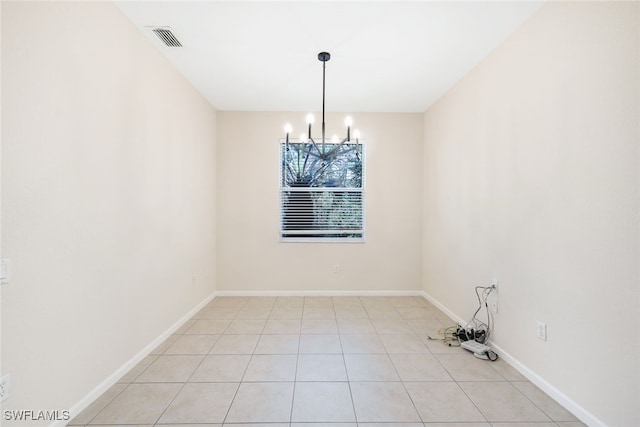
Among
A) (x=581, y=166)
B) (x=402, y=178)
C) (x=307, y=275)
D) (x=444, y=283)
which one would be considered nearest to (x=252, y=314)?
(x=307, y=275)

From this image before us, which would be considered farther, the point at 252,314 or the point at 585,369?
the point at 252,314

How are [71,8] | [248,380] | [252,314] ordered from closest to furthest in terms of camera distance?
1. [71,8]
2. [248,380]
3. [252,314]

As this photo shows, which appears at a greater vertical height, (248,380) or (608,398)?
(608,398)

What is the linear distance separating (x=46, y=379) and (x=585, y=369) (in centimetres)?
304

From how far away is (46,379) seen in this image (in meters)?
1.51

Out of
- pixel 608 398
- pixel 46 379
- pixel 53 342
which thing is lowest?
pixel 608 398

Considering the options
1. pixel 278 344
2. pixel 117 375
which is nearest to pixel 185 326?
pixel 117 375

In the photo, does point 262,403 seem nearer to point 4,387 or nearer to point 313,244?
point 4,387

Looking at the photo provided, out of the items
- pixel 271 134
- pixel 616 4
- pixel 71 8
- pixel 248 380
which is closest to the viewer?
pixel 616 4

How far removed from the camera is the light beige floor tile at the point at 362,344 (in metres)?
2.53

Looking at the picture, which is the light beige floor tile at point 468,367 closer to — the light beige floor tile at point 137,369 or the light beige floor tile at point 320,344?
the light beige floor tile at point 320,344

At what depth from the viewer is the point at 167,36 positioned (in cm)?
235

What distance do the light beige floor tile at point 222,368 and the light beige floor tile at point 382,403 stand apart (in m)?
0.90

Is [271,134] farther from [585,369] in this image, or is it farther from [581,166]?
[585,369]
